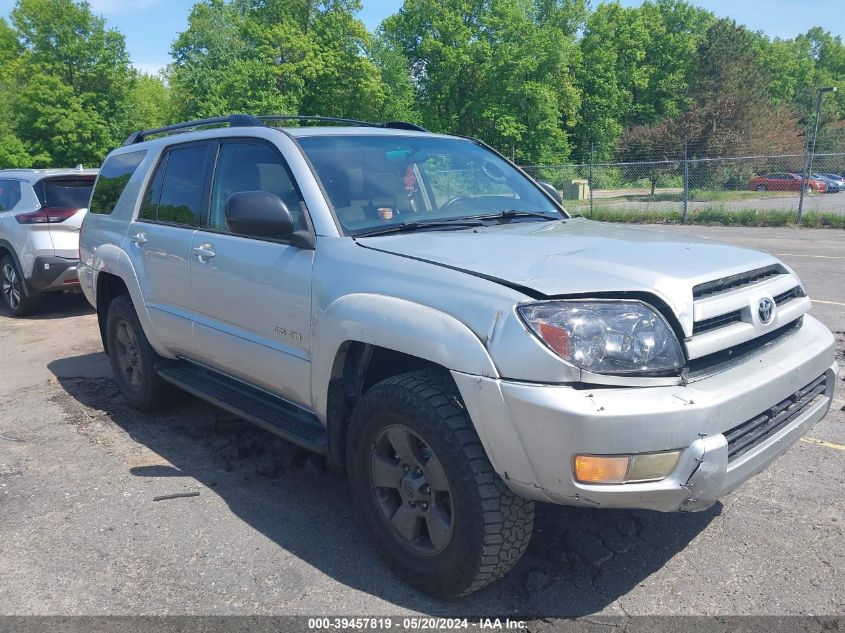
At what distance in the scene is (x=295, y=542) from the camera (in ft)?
10.5

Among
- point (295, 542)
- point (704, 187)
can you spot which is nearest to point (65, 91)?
point (704, 187)

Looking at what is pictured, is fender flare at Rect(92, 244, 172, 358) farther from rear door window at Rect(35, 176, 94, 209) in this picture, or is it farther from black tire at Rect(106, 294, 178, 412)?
rear door window at Rect(35, 176, 94, 209)

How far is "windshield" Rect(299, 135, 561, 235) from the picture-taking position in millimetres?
3395

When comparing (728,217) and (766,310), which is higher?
(766,310)

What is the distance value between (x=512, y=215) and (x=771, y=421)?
5.49ft

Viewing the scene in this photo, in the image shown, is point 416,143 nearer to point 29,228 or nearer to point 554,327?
point 554,327

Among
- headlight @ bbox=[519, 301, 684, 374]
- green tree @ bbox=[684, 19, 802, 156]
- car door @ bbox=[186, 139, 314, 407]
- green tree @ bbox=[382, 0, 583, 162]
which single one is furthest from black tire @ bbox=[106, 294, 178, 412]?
green tree @ bbox=[382, 0, 583, 162]

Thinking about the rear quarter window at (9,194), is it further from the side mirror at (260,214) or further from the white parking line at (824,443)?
the white parking line at (824,443)

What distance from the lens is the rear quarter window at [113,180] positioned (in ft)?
16.7

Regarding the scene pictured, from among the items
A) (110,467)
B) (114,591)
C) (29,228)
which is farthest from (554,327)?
(29,228)

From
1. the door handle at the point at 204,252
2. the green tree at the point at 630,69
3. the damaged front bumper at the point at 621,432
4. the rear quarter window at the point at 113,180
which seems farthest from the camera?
the green tree at the point at 630,69

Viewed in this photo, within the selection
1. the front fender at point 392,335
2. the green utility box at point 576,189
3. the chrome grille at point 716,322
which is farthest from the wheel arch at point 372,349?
the green utility box at point 576,189

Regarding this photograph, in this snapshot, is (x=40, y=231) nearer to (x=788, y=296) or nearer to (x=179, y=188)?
(x=179, y=188)

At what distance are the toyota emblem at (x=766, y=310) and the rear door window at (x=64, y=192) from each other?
798 centimetres
